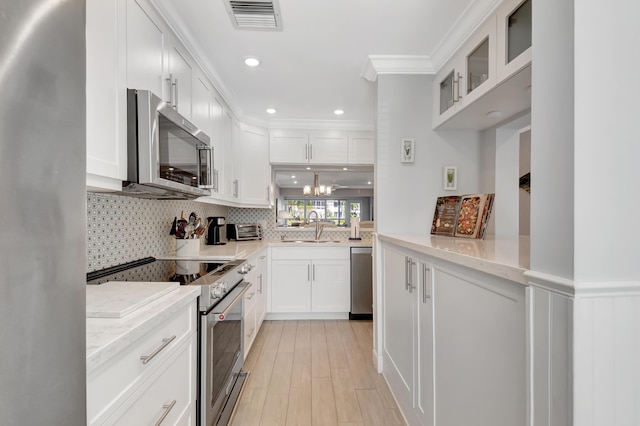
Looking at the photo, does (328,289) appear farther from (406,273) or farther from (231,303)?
(231,303)

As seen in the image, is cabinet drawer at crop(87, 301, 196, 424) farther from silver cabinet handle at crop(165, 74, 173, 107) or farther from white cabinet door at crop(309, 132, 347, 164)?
white cabinet door at crop(309, 132, 347, 164)

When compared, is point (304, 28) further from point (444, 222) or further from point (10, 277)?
point (10, 277)

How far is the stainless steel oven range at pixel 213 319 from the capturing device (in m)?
1.40

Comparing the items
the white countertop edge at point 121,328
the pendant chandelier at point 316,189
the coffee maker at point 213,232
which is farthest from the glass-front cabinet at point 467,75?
the coffee maker at point 213,232

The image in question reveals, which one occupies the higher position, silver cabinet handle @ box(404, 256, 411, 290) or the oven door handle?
silver cabinet handle @ box(404, 256, 411, 290)

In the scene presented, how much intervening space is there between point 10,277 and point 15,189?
11cm

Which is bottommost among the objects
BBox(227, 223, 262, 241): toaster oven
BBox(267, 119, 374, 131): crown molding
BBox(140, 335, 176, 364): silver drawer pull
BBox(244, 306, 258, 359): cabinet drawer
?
BBox(244, 306, 258, 359): cabinet drawer

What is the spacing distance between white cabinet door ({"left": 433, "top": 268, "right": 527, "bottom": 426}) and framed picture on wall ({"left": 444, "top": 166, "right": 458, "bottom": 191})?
4.01 feet

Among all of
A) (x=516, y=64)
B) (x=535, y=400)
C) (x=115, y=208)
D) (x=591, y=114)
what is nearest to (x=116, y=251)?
(x=115, y=208)

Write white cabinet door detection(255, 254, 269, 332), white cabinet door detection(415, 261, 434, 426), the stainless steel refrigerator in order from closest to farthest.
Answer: the stainless steel refrigerator → white cabinet door detection(415, 261, 434, 426) → white cabinet door detection(255, 254, 269, 332)

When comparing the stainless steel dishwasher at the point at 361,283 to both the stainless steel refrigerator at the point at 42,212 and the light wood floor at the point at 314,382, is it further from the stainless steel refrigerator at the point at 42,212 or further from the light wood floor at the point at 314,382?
the stainless steel refrigerator at the point at 42,212

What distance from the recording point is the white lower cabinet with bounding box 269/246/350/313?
3535 mm

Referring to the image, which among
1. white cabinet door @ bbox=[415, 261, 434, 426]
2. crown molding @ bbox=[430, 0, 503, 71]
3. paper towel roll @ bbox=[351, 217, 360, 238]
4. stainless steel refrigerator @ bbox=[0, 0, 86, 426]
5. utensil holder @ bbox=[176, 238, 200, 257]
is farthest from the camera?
paper towel roll @ bbox=[351, 217, 360, 238]

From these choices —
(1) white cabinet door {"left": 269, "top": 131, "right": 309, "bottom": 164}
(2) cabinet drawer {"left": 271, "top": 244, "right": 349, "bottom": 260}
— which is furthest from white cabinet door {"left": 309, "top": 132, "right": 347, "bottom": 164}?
(2) cabinet drawer {"left": 271, "top": 244, "right": 349, "bottom": 260}
